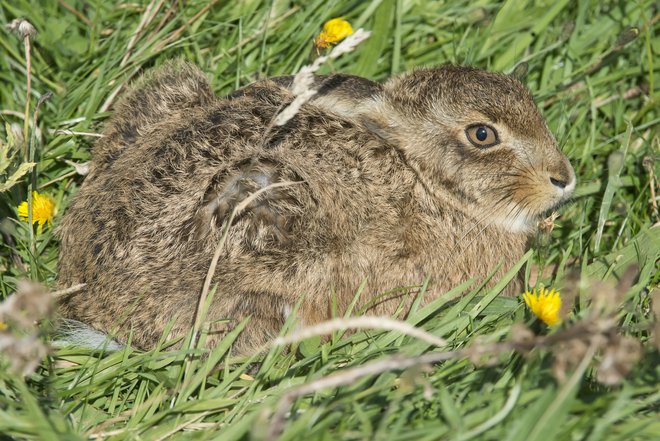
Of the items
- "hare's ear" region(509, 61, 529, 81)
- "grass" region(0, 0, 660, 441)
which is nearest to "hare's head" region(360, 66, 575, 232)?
"grass" region(0, 0, 660, 441)

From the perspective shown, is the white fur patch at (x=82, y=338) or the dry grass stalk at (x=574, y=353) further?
the white fur patch at (x=82, y=338)

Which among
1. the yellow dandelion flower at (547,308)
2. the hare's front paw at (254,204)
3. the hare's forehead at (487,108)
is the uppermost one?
the hare's forehead at (487,108)

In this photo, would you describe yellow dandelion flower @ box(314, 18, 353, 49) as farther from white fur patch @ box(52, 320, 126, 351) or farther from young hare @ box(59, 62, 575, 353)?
white fur patch @ box(52, 320, 126, 351)

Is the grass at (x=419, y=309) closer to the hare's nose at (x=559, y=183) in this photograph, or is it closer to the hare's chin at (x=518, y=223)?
the hare's chin at (x=518, y=223)

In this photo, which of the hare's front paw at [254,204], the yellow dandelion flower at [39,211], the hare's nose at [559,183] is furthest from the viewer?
the yellow dandelion flower at [39,211]

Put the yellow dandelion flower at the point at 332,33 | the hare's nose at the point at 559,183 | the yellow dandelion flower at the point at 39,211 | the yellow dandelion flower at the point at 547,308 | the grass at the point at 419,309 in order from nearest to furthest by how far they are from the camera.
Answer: the grass at the point at 419,309, the yellow dandelion flower at the point at 547,308, the hare's nose at the point at 559,183, the yellow dandelion flower at the point at 39,211, the yellow dandelion flower at the point at 332,33

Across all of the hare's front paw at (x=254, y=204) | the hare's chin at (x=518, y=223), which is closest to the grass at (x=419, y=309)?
the hare's chin at (x=518, y=223)

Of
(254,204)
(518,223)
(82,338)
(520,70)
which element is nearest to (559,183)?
(518,223)
